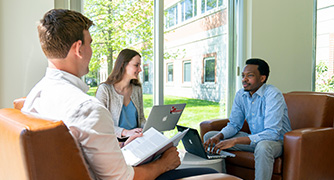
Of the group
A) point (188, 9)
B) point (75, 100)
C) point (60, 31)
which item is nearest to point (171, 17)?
point (188, 9)

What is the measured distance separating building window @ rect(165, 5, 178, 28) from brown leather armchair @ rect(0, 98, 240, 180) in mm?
2636

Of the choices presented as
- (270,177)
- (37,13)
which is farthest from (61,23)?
(270,177)

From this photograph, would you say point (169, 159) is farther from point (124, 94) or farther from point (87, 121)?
point (124, 94)

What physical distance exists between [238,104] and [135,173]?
1974 mm

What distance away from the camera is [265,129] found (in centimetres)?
256

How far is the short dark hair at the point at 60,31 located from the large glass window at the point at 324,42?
13.9ft

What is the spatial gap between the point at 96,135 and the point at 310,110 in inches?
97.5

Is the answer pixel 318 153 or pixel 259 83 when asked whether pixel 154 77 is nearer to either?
pixel 259 83

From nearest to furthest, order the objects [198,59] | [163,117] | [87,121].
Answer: [87,121] → [163,117] → [198,59]

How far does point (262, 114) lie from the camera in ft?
8.99

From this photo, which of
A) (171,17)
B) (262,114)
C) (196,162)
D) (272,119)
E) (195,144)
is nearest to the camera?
(196,162)

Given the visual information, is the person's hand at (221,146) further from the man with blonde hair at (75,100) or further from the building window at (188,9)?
the building window at (188,9)

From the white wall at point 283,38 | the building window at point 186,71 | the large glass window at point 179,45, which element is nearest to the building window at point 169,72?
the large glass window at point 179,45

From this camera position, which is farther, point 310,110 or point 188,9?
point 188,9
